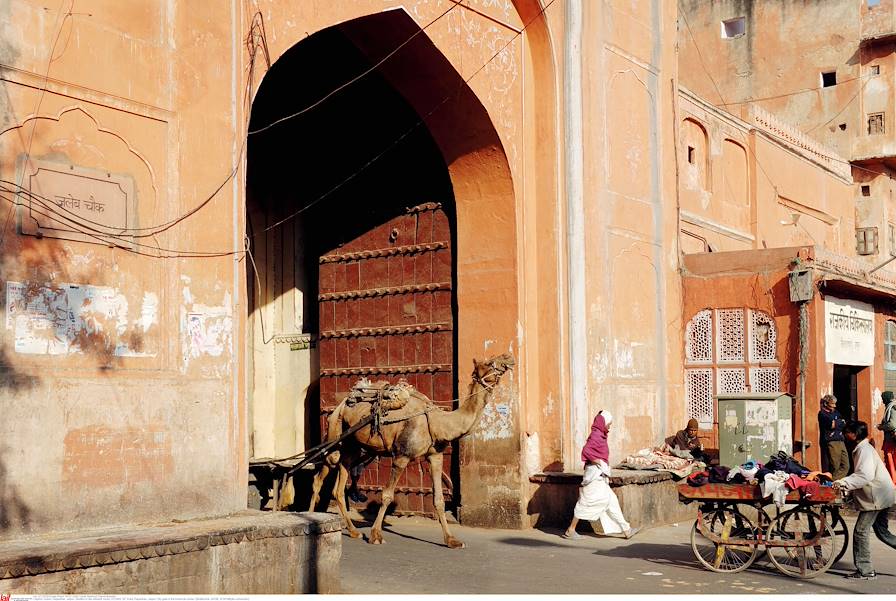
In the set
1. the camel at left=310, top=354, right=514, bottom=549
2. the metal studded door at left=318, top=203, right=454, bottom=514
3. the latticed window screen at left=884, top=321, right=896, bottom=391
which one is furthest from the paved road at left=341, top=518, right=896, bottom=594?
the latticed window screen at left=884, top=321, right=896, bottom=391

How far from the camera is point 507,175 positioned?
13.0 meters

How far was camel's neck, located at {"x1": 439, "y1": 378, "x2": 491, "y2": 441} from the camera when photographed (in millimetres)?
11180

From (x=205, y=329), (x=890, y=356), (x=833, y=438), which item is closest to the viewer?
(x=205, y=329)

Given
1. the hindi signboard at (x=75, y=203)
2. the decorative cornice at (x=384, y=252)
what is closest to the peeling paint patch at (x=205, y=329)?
the hindi signboard at (x=75, y=203)

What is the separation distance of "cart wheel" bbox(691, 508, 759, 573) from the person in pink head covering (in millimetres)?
→ 1486

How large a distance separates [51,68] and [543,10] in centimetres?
724

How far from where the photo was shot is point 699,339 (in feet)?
50.2

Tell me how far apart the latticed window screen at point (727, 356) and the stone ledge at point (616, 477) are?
2.41 metres

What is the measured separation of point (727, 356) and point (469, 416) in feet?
17.3

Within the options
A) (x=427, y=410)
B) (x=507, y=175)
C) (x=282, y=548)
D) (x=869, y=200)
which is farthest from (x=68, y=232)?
(x=869, y=200)

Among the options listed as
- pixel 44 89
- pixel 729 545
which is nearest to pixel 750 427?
pixel 729 545

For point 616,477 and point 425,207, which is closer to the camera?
point 616,477

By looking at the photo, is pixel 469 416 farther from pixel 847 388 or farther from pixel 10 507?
pixel 847 388

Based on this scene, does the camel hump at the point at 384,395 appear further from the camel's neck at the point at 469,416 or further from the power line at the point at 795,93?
the power line at the point at 795,93
